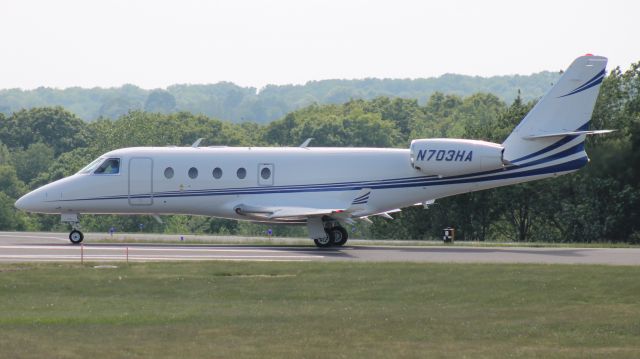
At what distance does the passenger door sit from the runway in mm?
1650

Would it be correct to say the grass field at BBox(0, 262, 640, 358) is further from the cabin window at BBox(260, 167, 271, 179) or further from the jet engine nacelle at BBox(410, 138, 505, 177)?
the cabin window at BBox(260, 167, 271, 179)

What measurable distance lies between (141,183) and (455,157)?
11.1 meters

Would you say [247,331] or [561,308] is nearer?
[247,331]

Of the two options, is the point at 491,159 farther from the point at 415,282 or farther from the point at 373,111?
the point at 373,111

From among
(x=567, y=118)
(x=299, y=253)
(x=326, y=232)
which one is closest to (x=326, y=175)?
(x=326, y=232)

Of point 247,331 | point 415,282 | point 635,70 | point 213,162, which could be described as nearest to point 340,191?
point 213,162

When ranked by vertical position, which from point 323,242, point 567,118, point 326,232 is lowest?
point 323,242

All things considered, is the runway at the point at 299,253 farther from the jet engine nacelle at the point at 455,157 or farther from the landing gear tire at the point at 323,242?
the jet engine nacelle at the point at 455,157

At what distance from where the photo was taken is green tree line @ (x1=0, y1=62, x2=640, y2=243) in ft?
161

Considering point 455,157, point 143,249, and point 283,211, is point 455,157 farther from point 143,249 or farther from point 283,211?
point 143,249

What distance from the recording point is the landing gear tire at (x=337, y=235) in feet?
128

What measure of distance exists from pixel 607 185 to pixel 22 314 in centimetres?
3200

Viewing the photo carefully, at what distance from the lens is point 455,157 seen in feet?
125

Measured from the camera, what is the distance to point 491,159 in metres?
37.9
